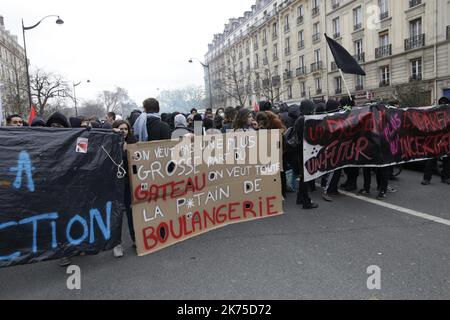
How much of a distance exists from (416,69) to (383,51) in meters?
3.73

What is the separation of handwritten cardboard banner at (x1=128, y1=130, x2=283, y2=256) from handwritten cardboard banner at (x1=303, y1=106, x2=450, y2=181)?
2.45ft

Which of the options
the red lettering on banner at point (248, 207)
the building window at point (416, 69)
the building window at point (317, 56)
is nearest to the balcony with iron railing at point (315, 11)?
the building window at point (317, 56)

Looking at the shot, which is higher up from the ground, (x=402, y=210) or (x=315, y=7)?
(x=315, y=7)

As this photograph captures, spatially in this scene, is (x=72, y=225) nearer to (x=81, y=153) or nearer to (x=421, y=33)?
(x=81, y=153)

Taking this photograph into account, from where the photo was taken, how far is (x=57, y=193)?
3682mm

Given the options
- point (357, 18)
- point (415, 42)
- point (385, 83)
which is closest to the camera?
point (415, 42)

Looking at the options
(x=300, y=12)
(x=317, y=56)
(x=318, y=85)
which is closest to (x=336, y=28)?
(x=317, y=56)

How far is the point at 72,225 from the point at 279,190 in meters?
2.97

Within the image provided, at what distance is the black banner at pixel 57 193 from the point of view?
3504 mm

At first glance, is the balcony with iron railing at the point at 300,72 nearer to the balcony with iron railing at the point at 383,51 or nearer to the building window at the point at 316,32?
the building window at the point at 316,32

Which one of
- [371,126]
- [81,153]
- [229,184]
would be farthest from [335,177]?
[81,153]

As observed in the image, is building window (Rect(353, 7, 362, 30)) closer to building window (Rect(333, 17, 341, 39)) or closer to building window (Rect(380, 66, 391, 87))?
building window (Rect(333, 17, 341, 39))

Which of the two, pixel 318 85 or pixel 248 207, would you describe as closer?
pixel 248 207

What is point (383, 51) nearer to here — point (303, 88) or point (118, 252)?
point (303, 88)
